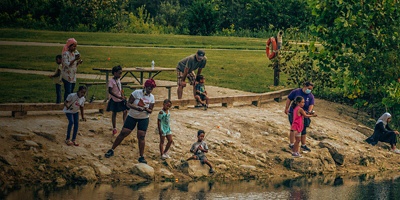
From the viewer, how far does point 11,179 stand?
18859 mm

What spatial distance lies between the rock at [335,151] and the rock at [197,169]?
4.09m

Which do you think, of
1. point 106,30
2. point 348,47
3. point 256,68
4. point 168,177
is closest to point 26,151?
point 168,177

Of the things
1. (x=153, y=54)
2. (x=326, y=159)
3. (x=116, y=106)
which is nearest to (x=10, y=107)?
(x=116, y=106)

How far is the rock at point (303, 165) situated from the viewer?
2255cm

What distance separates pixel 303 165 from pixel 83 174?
5.87 m

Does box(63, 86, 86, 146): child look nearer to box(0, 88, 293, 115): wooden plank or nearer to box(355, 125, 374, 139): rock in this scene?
box(0, 88, 293, 115): wooden plank

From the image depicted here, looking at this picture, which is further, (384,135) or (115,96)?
(384,135)

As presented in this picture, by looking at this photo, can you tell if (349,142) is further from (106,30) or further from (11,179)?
(106,30)

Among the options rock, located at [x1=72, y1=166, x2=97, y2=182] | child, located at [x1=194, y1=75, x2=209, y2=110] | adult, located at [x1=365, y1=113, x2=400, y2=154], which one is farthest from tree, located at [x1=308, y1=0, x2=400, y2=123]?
rock, located at [x1=72, y1=166, x2=97, y2=182]

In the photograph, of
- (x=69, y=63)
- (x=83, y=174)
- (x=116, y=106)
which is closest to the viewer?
(x=83, y=174)

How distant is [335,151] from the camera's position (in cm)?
2383

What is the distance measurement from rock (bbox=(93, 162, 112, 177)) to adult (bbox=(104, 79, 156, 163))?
0.40 m

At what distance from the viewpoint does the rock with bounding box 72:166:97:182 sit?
63.7ft

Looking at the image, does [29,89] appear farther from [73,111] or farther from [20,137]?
[20,137]
